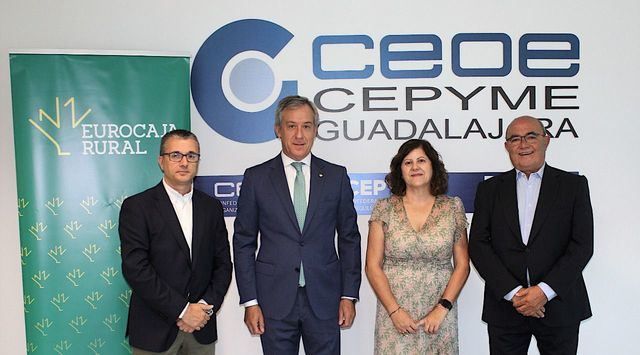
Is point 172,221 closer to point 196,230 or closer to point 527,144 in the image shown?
point 196,230

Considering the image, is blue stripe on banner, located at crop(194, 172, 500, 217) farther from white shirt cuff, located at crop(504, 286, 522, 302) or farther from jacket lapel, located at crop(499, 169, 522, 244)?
white shirt cuff, located at crop(504, 286, 522, 302)

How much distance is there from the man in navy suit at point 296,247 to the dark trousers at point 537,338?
0.79 m

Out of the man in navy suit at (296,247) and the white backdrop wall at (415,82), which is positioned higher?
the white backdrop wall at (415,82)

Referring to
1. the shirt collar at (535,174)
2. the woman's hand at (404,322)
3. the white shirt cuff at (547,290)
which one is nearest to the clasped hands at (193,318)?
the woman's hand at (404,322)

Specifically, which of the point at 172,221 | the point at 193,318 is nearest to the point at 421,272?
the point at 193,318

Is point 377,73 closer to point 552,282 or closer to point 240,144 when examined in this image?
point 240,144

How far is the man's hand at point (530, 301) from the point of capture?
2520mm

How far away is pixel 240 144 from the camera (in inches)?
143

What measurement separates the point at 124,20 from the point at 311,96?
142cm

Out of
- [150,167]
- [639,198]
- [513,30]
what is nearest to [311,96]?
[150,167]

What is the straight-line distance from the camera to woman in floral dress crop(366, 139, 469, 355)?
2.65 meters

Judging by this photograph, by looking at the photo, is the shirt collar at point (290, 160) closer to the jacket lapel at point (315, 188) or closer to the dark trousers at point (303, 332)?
the jacket lapel at point (315, 188)

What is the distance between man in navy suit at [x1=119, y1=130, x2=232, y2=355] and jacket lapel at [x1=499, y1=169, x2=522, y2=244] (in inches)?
60.4

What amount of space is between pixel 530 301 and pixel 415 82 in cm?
173
